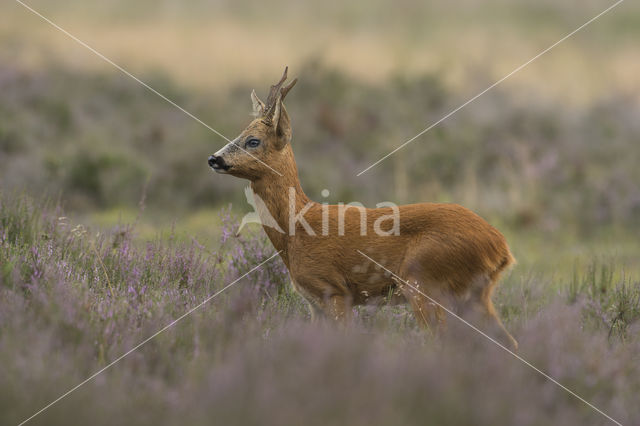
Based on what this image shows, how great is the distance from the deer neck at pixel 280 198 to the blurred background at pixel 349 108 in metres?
1.91

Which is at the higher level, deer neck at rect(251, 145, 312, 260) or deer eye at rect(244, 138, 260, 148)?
deer eye at rect(244, 138, 260, 148)

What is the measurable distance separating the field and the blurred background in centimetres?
9

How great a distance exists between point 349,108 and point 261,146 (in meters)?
14.3

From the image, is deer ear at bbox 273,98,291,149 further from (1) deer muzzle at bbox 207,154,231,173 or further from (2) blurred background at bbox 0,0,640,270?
(2) blurred background at bbox 0,0,640,270

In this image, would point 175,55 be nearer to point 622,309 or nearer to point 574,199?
point 574,199

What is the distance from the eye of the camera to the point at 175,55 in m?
24.1

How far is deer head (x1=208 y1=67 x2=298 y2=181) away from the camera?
19.0 ft

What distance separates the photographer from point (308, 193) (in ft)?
48.4

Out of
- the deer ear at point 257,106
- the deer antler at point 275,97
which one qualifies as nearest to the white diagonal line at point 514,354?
the deer antler at point 275,97

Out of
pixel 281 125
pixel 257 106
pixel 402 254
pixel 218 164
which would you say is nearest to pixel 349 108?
pixel 257 106

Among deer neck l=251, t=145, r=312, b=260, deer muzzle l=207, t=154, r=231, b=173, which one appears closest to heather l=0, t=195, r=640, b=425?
deer neck l=251, t=145, r=312, b=260

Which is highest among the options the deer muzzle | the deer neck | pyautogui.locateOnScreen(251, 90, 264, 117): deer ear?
pyautogui.locateOnScreen(251, 90, 264, 117): deer ear

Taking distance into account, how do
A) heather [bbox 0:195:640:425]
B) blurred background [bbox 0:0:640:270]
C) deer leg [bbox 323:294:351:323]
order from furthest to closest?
blurred background [bbox 0:0:640:270]
deer leg [bbox 323:294:351:323]
heather [bbox 0:195:640:425]

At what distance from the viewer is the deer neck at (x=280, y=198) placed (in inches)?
233
